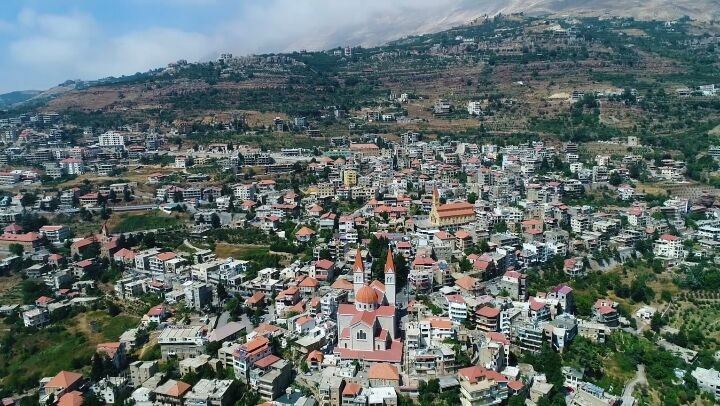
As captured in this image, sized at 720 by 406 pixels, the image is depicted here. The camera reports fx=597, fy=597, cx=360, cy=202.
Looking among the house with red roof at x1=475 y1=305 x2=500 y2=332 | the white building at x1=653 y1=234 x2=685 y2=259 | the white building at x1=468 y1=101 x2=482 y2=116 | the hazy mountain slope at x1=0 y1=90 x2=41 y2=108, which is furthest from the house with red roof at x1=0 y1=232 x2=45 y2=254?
the hazy mountain slope at x1=0 y1=90 x2=41 y2=108

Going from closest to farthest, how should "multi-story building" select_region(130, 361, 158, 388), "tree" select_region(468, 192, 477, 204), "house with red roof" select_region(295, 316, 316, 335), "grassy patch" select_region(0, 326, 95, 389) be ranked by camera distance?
"multi-story building" select_region(130, 361, 158, 388) → "house with red roof" select_region(295, 316, 316, 335) → "grassy patch" select_region(0, 326, 95, 389) → "tree" select_region(468, 192, 477, 204)

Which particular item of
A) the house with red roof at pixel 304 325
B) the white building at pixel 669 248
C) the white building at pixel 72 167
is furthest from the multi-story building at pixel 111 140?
the white building at pixel 669 248

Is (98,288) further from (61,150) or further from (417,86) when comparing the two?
(417,86)

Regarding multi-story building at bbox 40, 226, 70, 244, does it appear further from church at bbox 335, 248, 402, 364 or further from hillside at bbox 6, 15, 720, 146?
hillside at bbox 6, 15, 720, 146

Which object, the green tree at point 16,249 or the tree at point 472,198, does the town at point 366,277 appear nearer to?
the green tree at point 16,249

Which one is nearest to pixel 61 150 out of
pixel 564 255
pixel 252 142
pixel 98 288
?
pixel 252 142

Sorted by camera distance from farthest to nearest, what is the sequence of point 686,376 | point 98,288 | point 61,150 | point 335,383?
point 61,150 < point 98,288 < point 686,376 < point 335,383
